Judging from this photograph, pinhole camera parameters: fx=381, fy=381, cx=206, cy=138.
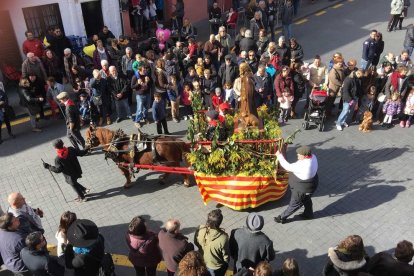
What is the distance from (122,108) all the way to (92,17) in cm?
600

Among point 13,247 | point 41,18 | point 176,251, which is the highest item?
point 41,18

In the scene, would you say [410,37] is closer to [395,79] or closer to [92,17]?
[395,79]

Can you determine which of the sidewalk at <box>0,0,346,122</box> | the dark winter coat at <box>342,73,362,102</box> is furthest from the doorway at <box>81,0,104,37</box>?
the dark winter coat at <box>342,73,362,102</box>

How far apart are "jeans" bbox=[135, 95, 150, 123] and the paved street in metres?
0.40

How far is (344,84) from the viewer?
9.81m

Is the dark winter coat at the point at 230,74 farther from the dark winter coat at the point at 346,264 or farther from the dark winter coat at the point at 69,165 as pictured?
the dark winter coat at the point at 346,264

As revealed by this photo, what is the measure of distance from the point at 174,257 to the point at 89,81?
681cm

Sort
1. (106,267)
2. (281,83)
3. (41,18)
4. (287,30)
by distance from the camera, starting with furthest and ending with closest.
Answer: (287,30), (41,18), (281,83), (106,267)

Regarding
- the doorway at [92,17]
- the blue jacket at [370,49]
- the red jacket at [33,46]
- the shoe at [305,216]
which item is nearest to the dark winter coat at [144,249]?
the shoe at [305,216]

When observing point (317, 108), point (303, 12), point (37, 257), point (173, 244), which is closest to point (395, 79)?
point (317, 108)

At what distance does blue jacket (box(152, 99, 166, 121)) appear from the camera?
9.65m

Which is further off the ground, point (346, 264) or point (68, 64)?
point (68, 64)

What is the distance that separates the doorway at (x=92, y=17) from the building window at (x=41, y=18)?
3.46 feet

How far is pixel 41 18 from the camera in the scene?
45.4ft
